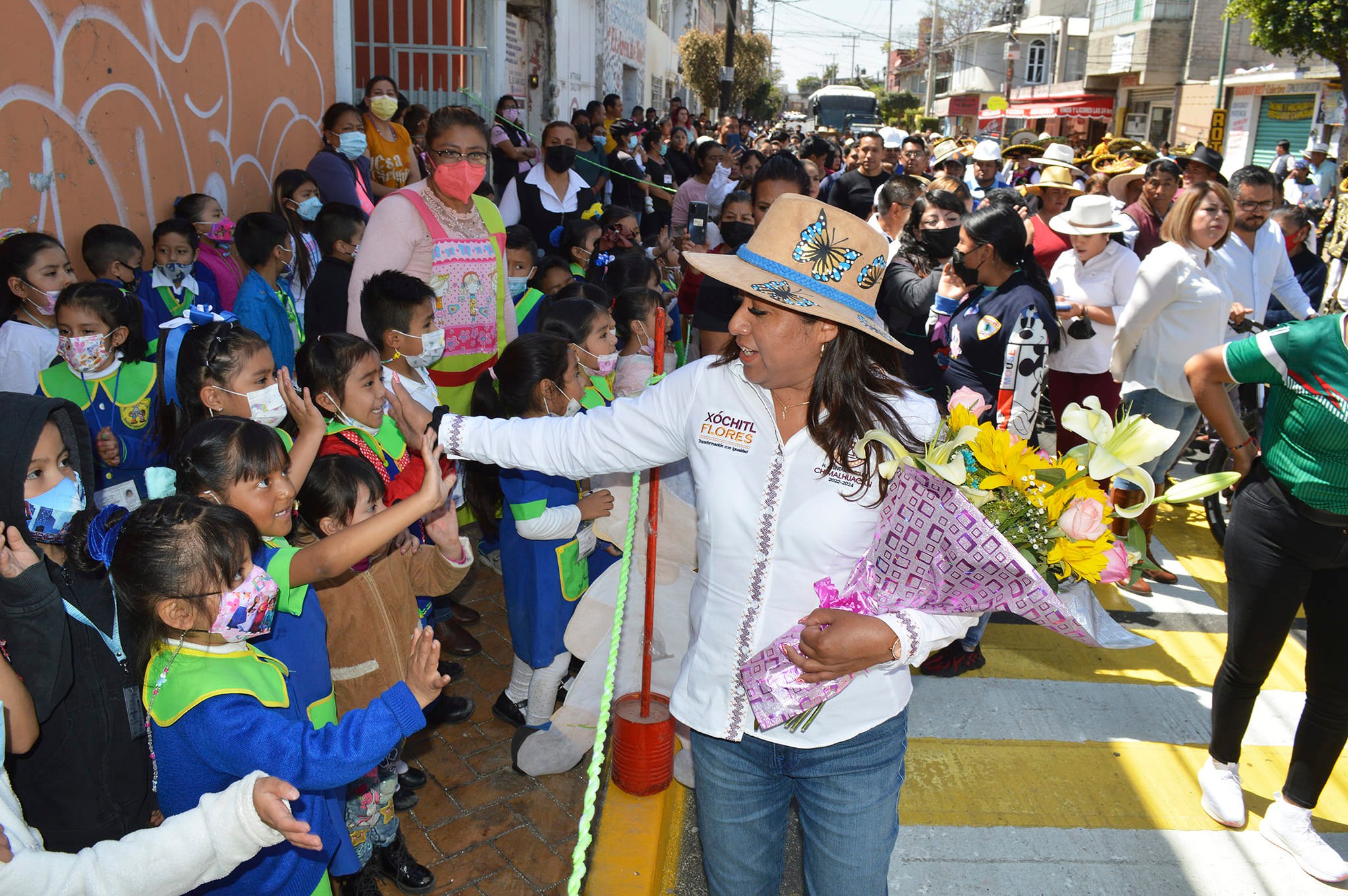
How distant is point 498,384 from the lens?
13.6ft

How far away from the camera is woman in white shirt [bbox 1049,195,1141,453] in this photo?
5.89m

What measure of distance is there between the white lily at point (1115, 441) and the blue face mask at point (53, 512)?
8.48 ft

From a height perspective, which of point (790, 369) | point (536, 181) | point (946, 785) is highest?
point (536, 181)

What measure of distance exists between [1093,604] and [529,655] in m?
2.29

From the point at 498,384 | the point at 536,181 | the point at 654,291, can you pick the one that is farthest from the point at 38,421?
the point at 536,181

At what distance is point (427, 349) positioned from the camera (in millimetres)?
4309

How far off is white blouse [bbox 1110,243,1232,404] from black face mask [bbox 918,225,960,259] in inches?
40.8

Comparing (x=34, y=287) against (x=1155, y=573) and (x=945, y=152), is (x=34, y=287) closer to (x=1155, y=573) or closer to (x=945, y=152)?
(x=1155, y=573)

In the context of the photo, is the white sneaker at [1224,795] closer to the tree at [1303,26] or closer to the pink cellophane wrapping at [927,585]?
the pink cellophane wrapping at [927,585]

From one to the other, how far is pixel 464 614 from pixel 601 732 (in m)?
2.68

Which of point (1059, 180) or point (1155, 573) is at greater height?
point (1059, 180)

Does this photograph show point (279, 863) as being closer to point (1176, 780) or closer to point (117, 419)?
point (117, 419)

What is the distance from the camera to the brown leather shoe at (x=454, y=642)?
4.88m

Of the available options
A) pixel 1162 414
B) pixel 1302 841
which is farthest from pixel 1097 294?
pixel 1302 841
